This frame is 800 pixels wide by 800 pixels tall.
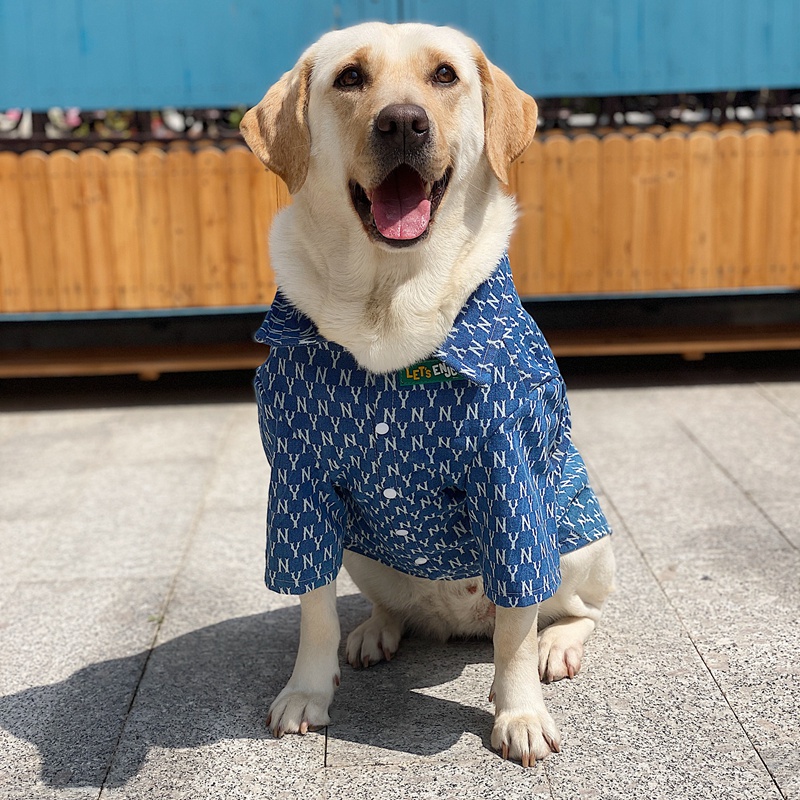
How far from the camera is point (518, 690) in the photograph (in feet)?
7.81

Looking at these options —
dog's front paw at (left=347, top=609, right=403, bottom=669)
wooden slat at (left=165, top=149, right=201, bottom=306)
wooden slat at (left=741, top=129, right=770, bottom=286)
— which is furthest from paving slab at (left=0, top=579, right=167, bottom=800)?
wooden slat at (left=741, top=129, right=770, bottom=286)

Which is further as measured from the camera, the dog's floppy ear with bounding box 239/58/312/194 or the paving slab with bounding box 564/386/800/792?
the paving slab with bounding box 564/386/800/792

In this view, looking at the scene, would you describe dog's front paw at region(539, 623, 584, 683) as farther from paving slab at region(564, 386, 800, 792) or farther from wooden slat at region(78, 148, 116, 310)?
wooden slat at region(78, 148, 116, 310)

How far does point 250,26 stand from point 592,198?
2371 millimetres

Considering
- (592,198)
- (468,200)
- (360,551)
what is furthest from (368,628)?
(592,198)

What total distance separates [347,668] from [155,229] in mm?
3928

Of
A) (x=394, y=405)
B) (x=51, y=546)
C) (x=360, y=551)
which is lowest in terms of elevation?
(x=51, y=546)

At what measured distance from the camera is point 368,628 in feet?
9.32

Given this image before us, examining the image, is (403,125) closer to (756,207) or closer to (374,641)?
(374,641)

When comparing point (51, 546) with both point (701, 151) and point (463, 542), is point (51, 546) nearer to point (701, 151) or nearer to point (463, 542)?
point (463, 542)

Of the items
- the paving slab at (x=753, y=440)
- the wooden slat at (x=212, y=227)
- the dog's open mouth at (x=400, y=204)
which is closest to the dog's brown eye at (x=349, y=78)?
the dog's open mouth at (x=400, y=204)

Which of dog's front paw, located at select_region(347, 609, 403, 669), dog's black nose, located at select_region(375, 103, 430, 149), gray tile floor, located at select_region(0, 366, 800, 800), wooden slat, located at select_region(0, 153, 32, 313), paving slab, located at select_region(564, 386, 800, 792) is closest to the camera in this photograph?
dog's black nose, located at select_region(375, 103, 430, 149)

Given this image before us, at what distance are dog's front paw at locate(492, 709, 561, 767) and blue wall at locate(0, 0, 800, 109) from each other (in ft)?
14.9

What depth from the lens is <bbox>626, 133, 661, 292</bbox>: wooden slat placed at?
234 inches
